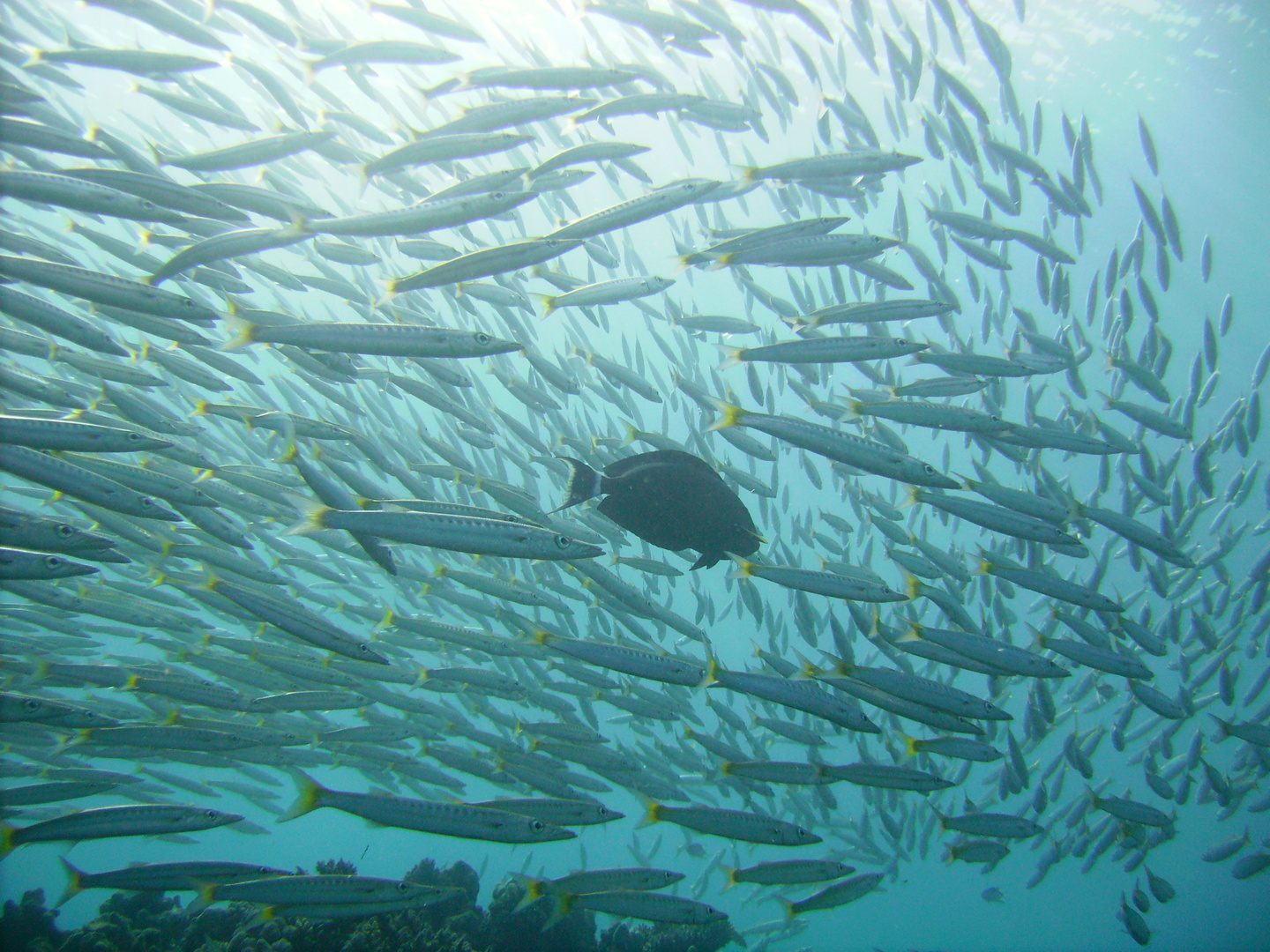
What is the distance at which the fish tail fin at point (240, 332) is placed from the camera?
11.6 ft

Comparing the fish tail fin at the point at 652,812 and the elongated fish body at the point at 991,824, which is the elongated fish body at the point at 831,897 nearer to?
the elongated fish body at the point at 991,824

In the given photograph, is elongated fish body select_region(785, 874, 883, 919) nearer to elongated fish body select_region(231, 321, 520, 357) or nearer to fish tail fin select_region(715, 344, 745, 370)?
fish tail fin select_region(715, 344, 745, 370)

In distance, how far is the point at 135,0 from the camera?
477cm

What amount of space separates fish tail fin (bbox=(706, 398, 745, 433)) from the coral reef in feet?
19.9

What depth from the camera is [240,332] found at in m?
3.63

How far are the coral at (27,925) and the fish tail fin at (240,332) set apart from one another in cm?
789

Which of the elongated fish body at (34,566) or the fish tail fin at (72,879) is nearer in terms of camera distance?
the elongated fish body at (34,566)

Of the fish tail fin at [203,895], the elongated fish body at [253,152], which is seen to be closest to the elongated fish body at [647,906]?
the fish tail fin at [203,895]

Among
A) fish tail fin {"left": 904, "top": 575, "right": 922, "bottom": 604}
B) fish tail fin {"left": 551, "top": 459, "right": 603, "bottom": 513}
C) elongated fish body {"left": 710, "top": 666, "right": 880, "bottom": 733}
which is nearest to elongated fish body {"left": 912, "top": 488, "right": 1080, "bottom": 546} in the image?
fish tail fin {"left": 904, "top": 575, "right": 922, "bottom": 604}

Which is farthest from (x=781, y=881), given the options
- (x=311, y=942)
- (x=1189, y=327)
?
(x=1189, y=327)

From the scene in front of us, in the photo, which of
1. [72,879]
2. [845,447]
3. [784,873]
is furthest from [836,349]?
[72,879]

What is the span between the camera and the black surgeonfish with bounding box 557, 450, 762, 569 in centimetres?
472

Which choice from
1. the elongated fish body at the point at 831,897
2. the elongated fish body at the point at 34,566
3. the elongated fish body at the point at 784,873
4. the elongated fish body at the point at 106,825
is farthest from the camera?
the elongated fish body at the point at 831,897

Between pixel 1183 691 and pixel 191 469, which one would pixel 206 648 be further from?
pixel 1183 691
